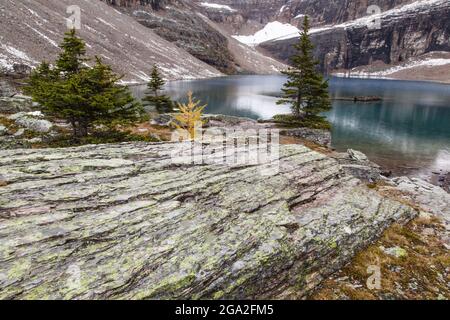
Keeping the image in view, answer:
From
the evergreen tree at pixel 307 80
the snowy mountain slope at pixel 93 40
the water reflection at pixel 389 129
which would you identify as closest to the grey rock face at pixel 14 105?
the evergreen tree at pixel 307 80

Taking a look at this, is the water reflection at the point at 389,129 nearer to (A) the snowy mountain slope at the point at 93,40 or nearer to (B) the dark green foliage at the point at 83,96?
(B) the dark green foliage at the point at 83,96

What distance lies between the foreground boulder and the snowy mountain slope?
245 feet

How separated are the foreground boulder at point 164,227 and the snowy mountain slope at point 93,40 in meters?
74.7

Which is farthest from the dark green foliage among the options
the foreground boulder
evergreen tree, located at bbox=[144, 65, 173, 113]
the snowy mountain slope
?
the snowy mountain slope

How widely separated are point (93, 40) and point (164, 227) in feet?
431

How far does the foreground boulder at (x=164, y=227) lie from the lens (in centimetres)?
629

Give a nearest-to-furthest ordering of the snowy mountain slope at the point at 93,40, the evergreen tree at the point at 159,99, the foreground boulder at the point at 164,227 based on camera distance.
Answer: the foreground boulder at the point at 164,227 → the evergreen tree at the point at 159,99 → the snowy mountain slope at the point at 93,40

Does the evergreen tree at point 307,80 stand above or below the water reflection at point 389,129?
above

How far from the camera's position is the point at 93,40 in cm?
11550

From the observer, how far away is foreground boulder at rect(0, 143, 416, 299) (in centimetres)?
629

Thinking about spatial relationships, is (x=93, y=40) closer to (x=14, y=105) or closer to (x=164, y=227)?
(x=14, y=105)

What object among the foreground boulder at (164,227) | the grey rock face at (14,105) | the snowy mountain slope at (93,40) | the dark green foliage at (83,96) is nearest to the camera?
the foreground boulder at (164,227)

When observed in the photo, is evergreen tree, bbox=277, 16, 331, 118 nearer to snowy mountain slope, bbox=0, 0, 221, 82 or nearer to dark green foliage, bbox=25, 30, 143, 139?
dark green foliage, bbox=25, 30, 143, 139
